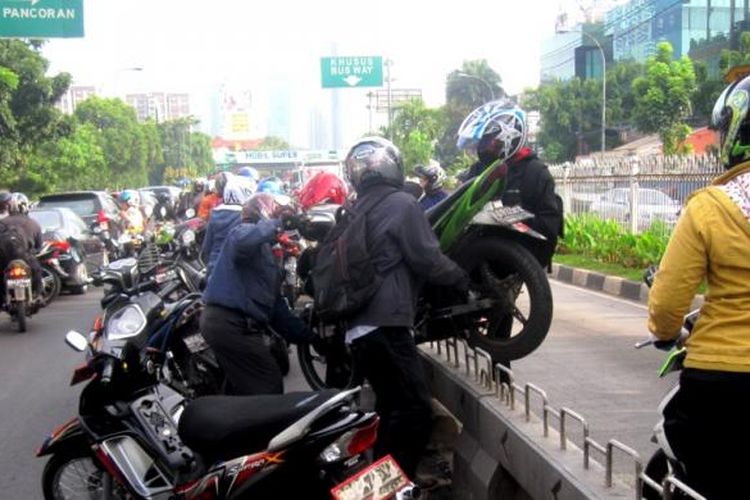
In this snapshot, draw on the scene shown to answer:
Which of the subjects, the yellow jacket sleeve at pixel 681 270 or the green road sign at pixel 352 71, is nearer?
the yellow jacket sleeve at pixel 681 270

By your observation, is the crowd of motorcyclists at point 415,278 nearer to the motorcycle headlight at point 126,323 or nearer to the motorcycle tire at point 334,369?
the motorcycle tire at point 334,369

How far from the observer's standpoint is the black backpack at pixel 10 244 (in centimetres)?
1046

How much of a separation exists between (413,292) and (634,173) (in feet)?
38.1

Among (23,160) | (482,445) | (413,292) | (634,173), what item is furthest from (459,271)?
(23,160)

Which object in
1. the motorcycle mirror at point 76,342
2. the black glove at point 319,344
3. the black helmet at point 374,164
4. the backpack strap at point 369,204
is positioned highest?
the black helmet at point 374,164

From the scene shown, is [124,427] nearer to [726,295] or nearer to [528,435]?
[528,435]

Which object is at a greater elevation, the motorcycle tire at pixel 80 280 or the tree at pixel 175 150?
the tree at pixel 175 150

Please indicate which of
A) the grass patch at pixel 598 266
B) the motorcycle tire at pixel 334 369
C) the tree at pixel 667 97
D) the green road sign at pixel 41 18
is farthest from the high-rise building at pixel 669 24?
the motorcycle tire at pixel 334 369

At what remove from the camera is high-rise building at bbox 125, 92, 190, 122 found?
387 feet

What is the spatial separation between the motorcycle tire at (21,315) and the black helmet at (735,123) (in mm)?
9235

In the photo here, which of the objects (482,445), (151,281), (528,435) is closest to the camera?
(528,435)

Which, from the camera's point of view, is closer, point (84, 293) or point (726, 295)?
point (726, 295)

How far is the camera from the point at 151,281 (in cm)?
594

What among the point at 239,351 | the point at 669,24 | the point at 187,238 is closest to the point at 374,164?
the point at 239,351
